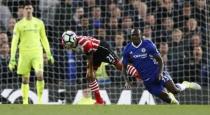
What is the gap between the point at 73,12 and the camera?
15438mm

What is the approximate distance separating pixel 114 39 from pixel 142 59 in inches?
116

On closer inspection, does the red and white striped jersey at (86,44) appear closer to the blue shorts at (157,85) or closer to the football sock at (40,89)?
the blue shorts at (157,85)

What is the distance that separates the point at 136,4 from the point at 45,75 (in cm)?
227

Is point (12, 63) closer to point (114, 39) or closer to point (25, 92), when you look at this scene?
point (25, 92)

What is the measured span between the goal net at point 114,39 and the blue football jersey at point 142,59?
69.3 inches

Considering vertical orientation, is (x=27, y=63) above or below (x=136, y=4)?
below
